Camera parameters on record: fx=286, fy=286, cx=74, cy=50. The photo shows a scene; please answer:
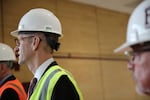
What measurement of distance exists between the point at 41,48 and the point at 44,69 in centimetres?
15

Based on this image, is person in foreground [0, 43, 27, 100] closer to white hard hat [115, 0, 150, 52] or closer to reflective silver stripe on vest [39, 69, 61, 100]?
reflective silver stripe on vest [39, 69, 61, 100]

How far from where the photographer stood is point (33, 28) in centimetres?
207

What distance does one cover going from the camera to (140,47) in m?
1.21

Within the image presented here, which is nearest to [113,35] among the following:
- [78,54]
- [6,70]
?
[78,54]

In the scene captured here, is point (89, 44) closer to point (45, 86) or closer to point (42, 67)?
point (42, 67)

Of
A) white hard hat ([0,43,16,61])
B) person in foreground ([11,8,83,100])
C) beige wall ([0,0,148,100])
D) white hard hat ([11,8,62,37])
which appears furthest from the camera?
beige wall ([0,0,148,100])

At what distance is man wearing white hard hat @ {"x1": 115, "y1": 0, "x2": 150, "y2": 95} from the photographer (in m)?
1.14

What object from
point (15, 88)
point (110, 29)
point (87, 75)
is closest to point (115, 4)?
point (110, 29)

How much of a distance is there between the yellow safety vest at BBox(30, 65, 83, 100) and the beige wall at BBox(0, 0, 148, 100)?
220cm

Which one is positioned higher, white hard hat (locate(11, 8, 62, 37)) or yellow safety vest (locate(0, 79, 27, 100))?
white hard hat (locate(11, 8, 62, 37))

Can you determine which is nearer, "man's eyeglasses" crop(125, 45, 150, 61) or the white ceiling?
"man's eyeglasses" crop(125, 45, 150, 61)

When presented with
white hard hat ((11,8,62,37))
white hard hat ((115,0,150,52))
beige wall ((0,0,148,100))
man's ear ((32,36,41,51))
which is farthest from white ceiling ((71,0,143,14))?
white hard hat ((115,0,150,52))

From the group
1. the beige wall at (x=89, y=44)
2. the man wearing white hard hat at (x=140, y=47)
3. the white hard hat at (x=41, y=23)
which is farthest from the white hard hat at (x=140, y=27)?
the beige wall at (x=89, y=44)

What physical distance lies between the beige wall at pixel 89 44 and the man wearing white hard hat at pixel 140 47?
2.85m
